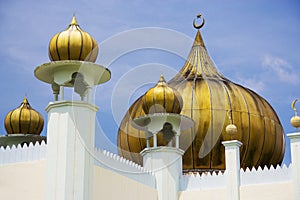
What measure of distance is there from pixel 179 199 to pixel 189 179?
0.64 m

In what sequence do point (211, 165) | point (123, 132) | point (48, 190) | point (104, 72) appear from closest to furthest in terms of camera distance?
point (48, 190) < point (104, 72) < point (211, 165) < point (123, 132)

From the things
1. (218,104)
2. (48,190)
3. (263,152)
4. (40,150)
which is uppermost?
(218,104)

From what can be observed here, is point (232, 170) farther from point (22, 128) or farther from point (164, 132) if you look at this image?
point (22, 128)

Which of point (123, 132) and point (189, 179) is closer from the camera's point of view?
point (189, 179)

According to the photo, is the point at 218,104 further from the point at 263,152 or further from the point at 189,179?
the point at 189,179

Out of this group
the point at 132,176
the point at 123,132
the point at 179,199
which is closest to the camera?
the point at 132,176

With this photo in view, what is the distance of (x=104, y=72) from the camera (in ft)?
46.1

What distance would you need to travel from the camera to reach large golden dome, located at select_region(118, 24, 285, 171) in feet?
66.7

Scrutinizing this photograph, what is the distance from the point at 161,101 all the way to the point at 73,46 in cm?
454

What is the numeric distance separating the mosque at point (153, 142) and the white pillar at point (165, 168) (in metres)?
0.03

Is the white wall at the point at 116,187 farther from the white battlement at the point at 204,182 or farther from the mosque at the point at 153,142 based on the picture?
the white battlement at the point at 204,182

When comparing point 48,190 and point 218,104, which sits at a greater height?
point 218,104

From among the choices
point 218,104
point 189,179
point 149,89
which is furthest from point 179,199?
point 218,104

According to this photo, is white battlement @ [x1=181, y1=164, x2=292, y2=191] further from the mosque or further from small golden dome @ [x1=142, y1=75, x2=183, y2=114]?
small golden dome @ [x1=142, y1=75, x2=183, y2=114]
